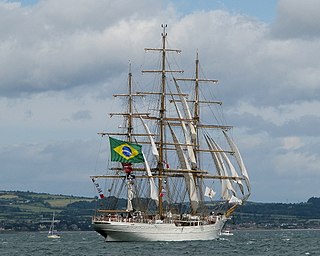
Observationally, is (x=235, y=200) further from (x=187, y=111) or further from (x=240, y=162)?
(x=187, y=111)

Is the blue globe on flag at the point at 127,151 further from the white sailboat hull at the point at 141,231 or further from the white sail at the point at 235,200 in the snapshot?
the white sail at the point at 235,200

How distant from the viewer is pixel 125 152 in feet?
516

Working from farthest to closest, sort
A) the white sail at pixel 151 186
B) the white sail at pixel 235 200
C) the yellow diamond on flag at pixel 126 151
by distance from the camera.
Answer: the white sail at pixel 235 200, the white sail at pixel 151 186, the yellow diamond on flag at pixel 126 151

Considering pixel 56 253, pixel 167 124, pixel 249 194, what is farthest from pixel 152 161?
pixel 56 253

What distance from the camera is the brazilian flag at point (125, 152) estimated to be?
157250 mm

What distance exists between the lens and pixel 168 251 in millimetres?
133000

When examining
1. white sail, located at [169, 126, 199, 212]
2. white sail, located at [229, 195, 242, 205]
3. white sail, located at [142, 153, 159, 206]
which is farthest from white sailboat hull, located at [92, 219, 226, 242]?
white sail, located at [229, 195, 242, 205]

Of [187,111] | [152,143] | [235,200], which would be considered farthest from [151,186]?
[235,200]

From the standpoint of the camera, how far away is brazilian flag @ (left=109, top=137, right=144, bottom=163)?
15725 centimetres

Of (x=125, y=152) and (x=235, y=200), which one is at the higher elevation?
(x=125, y=152)

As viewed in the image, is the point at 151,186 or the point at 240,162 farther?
the point at 240,162

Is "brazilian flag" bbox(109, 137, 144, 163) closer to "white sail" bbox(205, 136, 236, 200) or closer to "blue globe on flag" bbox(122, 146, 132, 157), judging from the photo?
"blue globe on flag" bbox(122, 146, 132, 157)

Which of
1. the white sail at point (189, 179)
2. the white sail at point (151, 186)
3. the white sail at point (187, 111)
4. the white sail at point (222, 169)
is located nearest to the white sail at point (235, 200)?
the white sail at point (222, 169)

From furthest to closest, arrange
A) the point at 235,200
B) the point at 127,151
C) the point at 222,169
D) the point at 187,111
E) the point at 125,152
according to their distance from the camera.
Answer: the point at 222,169, the point at 235,200, the point at 187,111, the point at 127,151, the point at 125,152
